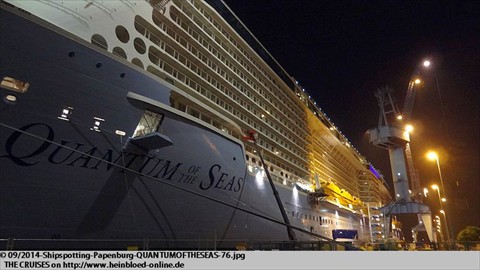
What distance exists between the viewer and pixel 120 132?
1210cm

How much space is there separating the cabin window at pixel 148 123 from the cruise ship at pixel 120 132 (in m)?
0.04

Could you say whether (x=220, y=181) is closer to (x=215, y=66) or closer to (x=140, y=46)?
(x=140, y=46)

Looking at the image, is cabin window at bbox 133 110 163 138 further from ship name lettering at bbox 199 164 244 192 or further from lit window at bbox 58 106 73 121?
ship name lettering at bbox 199 164 244 192

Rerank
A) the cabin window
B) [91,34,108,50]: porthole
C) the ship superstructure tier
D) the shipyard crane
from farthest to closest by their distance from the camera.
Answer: the shipyard crane → the cabin window → the ship superstructure tier → [91,34,108,50]: porthole

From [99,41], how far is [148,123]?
3.62 meters

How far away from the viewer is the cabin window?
42.8 ft

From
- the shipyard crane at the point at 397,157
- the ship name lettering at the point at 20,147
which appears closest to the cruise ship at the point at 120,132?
the ship name lettering at the point at 20,147

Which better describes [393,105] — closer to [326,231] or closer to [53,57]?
[326,231]

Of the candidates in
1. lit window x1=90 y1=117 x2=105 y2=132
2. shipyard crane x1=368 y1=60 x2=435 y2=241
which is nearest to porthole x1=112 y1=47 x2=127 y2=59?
lit window x1=90 y1=117 x2=105 y2=132

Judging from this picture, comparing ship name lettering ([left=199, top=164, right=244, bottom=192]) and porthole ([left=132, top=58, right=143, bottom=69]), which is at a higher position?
porthole ([left=132, top=58, right=143, bottom=69])

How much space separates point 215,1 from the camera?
84.3 feet

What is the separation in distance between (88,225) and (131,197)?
1759 millimetres

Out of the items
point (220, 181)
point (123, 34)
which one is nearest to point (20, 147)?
point (123, 34)

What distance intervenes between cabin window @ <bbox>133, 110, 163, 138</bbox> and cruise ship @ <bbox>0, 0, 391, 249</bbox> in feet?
0.14
